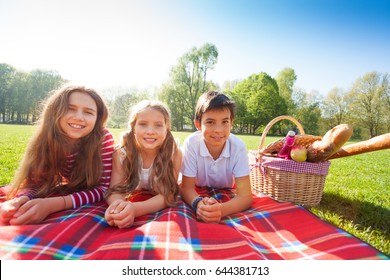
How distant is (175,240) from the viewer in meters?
1.38

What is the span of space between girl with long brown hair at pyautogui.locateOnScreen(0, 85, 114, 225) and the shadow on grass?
2032 mm

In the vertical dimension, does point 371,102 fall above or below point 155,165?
above

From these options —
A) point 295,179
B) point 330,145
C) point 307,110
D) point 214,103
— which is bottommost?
point 295,179

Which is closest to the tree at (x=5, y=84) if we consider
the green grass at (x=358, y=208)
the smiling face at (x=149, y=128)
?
the green grass at (x=358, y=208)

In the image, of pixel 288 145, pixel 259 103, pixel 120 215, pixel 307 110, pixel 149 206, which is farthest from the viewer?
pixel 307 110

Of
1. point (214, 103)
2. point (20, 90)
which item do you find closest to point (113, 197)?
point (214, 103)

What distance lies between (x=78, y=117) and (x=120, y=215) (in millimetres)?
880

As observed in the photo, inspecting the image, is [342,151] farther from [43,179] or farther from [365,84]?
[365,84]

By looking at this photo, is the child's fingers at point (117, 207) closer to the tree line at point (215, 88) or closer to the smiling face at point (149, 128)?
the smiling face at point (149, 128)

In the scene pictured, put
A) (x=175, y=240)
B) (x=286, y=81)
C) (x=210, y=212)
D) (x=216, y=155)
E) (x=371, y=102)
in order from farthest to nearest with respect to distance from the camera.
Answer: (x=286, y=81), (x=371, y=102), (x=216, y=155), (x=210, y=212), (x=175, y=240)

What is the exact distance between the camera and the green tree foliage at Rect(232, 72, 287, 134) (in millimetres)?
27797

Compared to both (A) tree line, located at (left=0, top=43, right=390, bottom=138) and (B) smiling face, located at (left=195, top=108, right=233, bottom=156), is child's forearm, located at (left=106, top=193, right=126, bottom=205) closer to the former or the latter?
(B) smiling face, located at (left=195, top=108, right=233, bottom=156)

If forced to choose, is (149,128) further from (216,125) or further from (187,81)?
(187,81)

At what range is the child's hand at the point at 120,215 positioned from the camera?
1612mm
